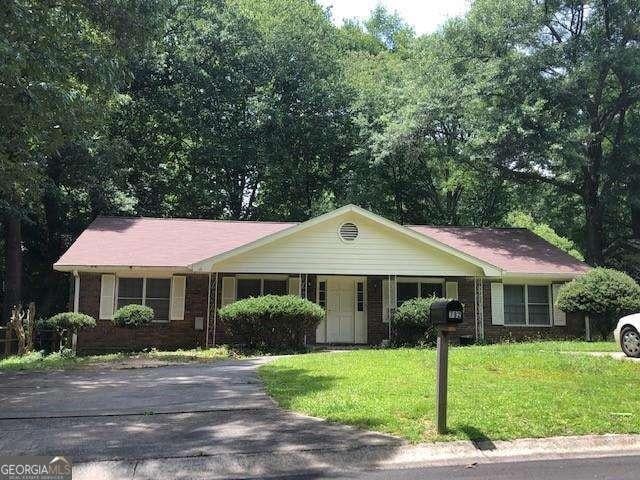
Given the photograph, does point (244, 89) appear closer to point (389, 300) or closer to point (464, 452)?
point (389, 300)

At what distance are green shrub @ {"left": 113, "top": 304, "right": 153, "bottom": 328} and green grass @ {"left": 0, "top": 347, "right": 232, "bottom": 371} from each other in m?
0.93

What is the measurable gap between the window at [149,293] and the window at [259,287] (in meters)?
2.43

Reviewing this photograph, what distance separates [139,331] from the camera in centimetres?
1998

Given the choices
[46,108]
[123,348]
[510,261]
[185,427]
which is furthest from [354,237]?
[185,427]

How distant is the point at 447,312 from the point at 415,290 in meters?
15.4

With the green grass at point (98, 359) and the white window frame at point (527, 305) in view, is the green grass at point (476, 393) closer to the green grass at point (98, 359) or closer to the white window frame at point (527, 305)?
the green grass at point (98, 359)

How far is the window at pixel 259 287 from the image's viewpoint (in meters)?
20.8

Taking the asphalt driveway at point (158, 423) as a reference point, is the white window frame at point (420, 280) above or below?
above

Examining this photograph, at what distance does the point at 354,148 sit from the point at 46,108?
77.4 ft

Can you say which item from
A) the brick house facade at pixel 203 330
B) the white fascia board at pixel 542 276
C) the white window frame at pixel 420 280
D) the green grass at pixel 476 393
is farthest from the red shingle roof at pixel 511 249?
the green grass at pixel 476 393

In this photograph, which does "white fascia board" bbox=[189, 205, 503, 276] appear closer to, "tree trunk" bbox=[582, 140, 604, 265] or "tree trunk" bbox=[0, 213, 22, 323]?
"tree trunk" bbox=[582, 140, 604, 265]

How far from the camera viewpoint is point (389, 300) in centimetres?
1984

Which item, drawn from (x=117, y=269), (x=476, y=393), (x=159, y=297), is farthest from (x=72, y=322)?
(x=476, y=393)

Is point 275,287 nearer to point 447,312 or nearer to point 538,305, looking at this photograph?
point 538,305
